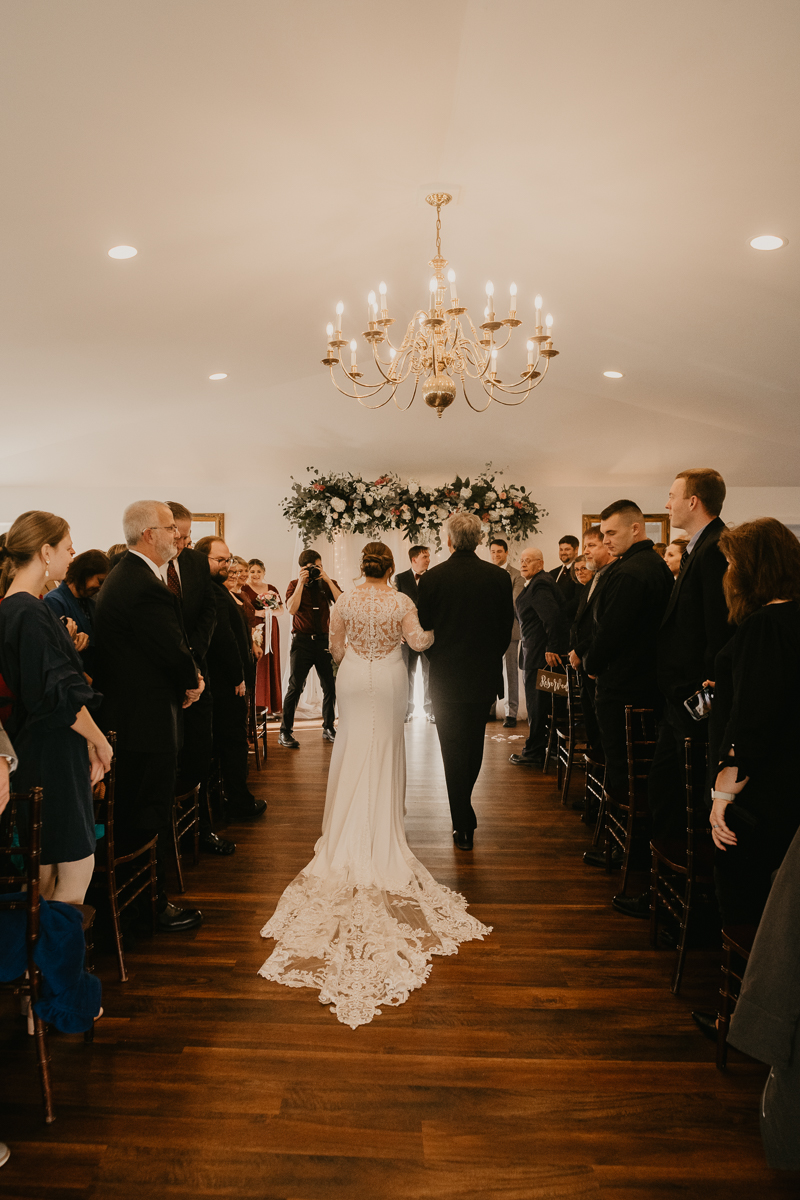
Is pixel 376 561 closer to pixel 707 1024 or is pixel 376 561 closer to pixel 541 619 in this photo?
pixel 707 1024

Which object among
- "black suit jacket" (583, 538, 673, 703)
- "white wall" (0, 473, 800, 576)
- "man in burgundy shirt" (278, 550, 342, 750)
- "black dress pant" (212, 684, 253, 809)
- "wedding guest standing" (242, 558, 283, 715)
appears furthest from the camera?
"white wall" (0, 473, 800, 576)

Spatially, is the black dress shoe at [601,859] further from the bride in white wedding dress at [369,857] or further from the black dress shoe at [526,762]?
the black dress shoe at [526,762]

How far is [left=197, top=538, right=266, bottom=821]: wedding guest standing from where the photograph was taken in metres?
4.34

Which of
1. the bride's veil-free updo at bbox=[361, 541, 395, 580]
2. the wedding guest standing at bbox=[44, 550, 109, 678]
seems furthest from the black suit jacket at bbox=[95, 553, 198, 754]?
the bride's veil-free updo at bbox=[361, 541, 395, 580]

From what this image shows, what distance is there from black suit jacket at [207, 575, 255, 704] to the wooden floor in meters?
1.41

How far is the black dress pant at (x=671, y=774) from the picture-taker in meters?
3.03

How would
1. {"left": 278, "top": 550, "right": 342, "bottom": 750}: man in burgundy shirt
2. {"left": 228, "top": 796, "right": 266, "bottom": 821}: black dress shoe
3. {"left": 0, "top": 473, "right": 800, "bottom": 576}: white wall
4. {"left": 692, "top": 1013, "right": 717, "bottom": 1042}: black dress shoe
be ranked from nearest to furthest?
{"left": 692, "top": 1013, "right": 717, "bottom": 1042}: black dress shoe < {"left": 228, "top": 796, "right": 266, "bottom": 821}: black dress shoe < {"left": 278, "top": 550, "right": 342, "bottom": 750}: man in burgundy shirt < {"left": 0, "top": 473, "right": 800, "bottom": 576}: white wall

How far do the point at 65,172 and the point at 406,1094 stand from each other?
155 inches

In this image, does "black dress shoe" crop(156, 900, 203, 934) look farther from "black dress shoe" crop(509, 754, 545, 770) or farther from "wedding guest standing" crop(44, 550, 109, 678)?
"black dress shoe" crop(509, 754, 545, 770)

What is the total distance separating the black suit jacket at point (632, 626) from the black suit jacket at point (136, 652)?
1.99m

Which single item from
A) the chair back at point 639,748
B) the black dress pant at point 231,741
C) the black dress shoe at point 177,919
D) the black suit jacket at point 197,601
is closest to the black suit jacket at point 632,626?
the chair back at point 639,748

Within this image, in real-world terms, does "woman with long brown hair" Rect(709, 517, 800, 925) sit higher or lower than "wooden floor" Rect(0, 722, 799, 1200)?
higher

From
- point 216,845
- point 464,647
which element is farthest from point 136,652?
point 464,647

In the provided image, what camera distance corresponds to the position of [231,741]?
15.0 ft
